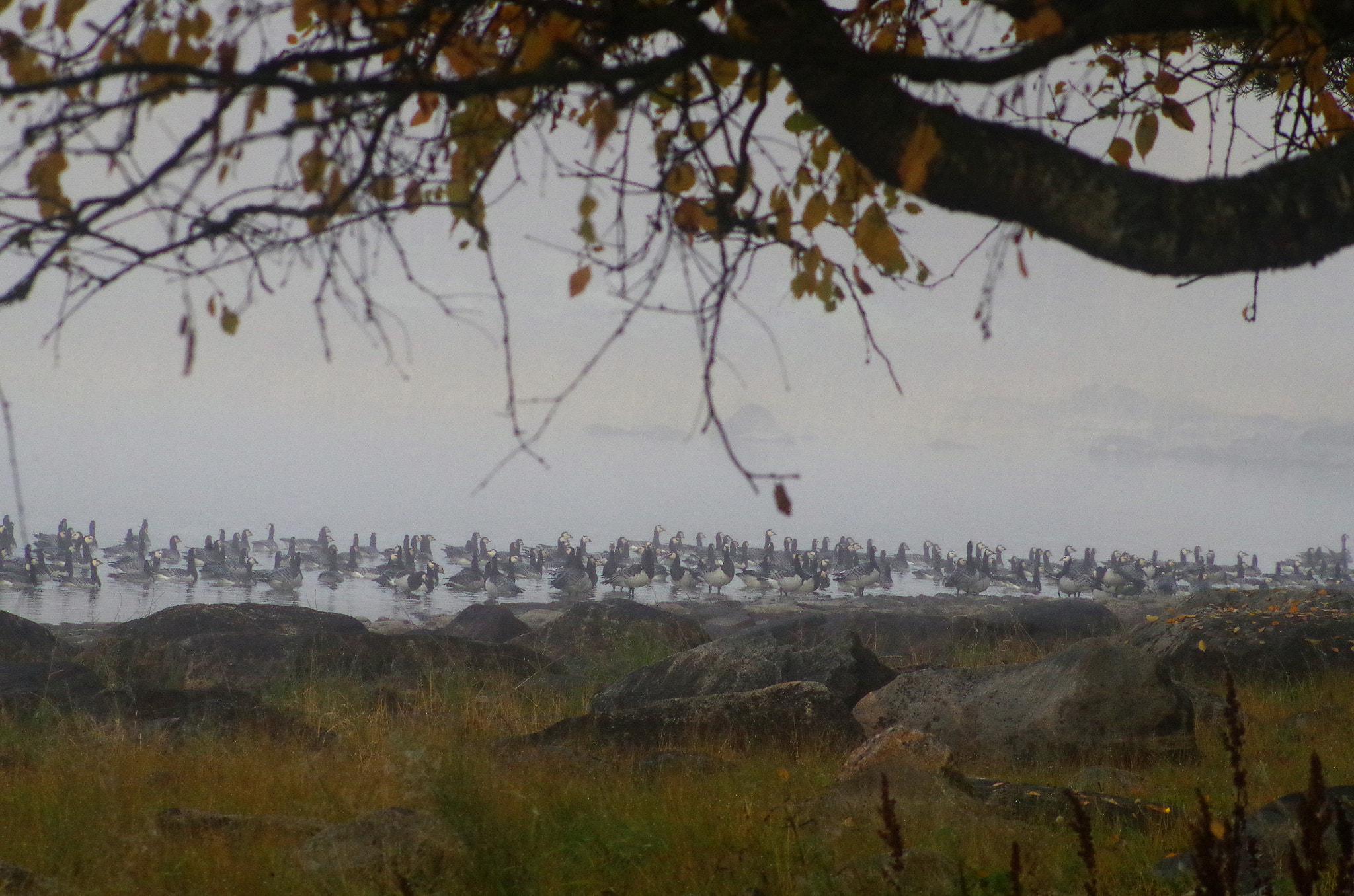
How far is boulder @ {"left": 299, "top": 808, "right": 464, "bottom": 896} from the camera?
13.8ft

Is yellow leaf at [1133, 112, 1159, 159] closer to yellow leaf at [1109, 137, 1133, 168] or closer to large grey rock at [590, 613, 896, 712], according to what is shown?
yellow leaf at [1109, 137, 1133, 168]

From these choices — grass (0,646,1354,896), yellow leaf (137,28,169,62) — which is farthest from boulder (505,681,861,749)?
yellow leaf (137,28,169,62)

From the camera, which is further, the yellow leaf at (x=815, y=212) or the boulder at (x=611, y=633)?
the boulder at (x=611, y=633)

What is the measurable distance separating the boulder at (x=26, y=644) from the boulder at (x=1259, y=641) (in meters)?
14.9

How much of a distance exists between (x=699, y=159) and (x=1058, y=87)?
273 centimetres

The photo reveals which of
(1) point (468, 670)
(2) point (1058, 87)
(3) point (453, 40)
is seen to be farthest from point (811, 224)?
(1) point (468, 670)

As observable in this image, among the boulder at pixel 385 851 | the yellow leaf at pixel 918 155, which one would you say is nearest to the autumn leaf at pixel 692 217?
the yellow leaf at pixel 918 155

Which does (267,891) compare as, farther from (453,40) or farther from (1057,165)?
(1057,165)

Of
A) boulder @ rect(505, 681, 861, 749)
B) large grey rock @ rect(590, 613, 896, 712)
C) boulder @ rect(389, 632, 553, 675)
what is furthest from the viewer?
boulder @ rect(389, 632, 553, 675)

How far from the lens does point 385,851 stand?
4.47 m

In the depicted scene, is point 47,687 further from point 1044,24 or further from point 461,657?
point 1044,24

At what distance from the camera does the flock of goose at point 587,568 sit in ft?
105

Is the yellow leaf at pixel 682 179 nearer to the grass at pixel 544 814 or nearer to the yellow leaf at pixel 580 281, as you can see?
the yellow leaf at pixel 580 281

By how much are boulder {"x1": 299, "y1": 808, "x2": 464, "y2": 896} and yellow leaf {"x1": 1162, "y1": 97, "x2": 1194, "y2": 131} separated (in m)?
4.90
